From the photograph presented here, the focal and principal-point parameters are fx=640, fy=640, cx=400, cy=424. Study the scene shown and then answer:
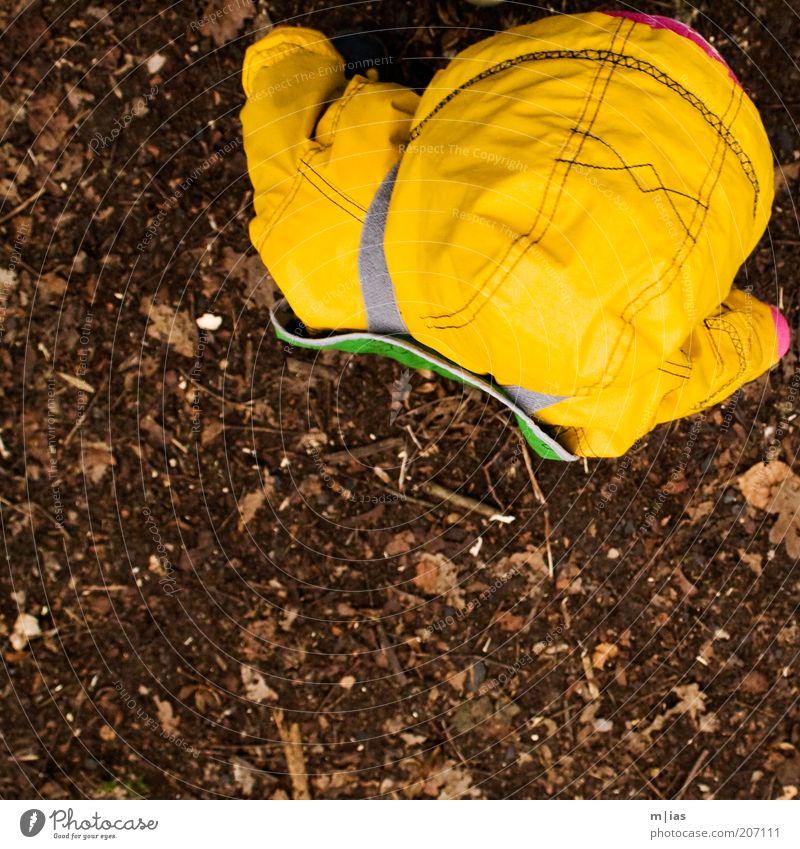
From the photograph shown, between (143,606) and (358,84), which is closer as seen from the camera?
(358,84)

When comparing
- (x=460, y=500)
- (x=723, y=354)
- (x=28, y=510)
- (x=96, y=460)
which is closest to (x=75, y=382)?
(x=96, y=460)

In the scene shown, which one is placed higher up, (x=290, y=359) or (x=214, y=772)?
(x=290, y=359)

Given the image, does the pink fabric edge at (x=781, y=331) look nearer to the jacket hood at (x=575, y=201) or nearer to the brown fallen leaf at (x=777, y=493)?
the brown fallen leaf at (x=777, y=493)

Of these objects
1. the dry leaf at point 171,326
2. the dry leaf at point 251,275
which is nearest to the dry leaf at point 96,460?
the dry leaf at point 171,326

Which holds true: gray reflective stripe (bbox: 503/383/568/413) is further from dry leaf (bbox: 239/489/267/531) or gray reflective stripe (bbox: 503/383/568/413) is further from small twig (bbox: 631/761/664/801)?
small twig (bbox: 631/761/664/801)

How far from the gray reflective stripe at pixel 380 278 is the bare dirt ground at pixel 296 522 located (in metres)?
0.41

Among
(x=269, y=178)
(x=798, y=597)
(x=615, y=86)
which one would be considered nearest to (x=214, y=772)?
(x=269, y=178)

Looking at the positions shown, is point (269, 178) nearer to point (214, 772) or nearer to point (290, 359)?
point (290, 359)

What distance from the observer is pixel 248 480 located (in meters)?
1.25

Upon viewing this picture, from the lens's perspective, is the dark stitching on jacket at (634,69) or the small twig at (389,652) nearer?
the dark stitching on jacket at (634,69)

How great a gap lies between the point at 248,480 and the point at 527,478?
1.81 ft

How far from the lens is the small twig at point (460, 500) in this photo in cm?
127

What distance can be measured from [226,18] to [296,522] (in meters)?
0.94

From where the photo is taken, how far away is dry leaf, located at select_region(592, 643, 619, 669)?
1.31 metres
